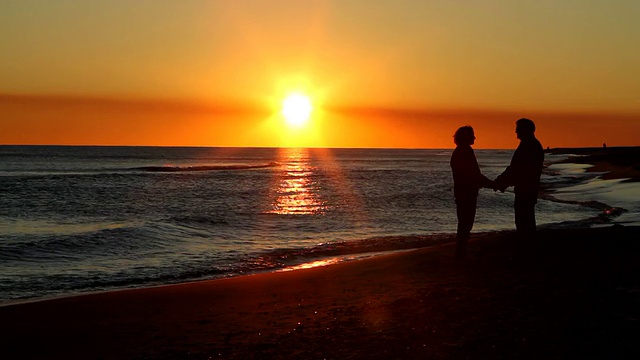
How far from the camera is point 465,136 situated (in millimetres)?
10078

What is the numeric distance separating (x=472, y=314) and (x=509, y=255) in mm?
3772

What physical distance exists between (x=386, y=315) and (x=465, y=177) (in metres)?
3.37

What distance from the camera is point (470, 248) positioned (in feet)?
39.4

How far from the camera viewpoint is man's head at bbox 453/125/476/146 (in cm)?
1005

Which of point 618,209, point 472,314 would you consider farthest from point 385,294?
point 618,209

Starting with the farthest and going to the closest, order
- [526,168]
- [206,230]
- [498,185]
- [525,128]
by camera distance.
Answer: [206,230], [498,185], [526,168], [525,128]

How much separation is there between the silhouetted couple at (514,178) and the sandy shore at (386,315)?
443mm

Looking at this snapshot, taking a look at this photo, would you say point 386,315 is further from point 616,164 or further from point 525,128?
point 616,164

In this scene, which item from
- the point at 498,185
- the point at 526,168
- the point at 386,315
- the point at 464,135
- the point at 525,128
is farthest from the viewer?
the point at 498,185

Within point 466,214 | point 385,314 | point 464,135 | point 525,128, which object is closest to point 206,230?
point 466,214

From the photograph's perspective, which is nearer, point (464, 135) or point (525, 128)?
point (525, 128)

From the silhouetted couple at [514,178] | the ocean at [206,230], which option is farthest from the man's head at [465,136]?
the ocean at [206,230]

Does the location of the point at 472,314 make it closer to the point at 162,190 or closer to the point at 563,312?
the point at 563,312

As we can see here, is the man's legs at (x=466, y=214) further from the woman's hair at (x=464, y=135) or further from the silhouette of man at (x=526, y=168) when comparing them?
the woman's hair at (x=464, y=135)
